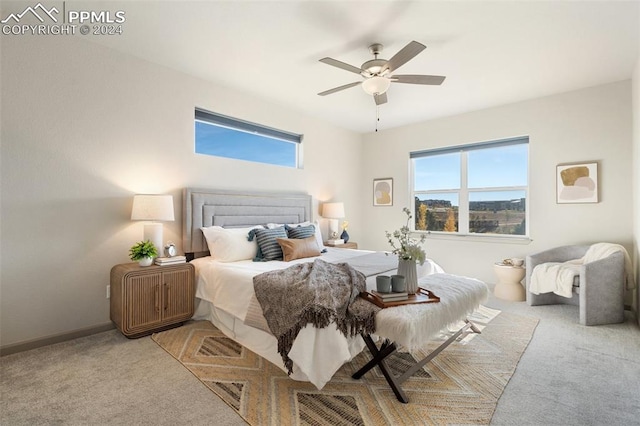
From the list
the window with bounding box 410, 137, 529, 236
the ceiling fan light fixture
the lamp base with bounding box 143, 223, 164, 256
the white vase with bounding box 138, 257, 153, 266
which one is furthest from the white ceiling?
the white vase with bounding box 138, 257, 153, 266

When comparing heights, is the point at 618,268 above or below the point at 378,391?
above

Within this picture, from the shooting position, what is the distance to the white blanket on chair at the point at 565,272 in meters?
3.27

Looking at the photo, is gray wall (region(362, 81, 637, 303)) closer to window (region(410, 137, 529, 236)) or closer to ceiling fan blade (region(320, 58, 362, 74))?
window (region(410, 137, 529, 236))

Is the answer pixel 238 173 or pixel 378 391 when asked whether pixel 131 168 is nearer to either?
pixel 238 173

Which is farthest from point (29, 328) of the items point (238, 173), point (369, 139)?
point (369, 139)

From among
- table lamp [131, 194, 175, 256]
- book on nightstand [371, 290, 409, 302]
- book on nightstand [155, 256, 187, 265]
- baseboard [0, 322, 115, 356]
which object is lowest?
baseboard [0, 322, 115, 356]

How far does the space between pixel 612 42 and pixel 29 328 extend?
5918 millimetres

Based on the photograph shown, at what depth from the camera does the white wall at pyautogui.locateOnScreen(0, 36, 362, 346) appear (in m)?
2.47

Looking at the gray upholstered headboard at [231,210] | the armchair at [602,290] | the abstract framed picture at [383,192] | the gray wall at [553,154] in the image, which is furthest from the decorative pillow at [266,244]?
the armchair at [602,290]

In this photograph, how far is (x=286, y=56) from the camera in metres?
3.07

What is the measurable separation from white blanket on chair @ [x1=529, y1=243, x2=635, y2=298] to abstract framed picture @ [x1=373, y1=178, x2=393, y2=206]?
2661mm

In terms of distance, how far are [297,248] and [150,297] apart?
1.53 meters

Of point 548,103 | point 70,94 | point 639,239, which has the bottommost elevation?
point 639,239

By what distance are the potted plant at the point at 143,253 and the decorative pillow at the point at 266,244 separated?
1027 millimetres
